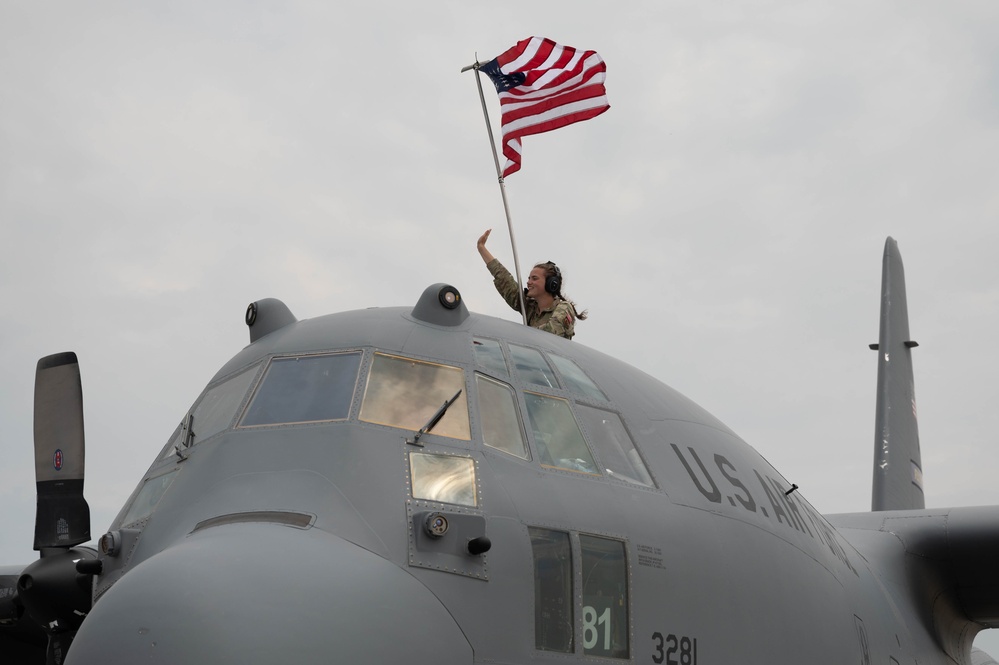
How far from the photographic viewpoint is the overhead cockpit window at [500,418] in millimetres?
5719

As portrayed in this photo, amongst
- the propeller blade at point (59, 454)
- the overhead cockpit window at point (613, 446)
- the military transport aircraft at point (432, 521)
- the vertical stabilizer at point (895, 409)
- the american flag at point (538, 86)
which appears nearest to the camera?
the military transport aircraft at point (432, 521)

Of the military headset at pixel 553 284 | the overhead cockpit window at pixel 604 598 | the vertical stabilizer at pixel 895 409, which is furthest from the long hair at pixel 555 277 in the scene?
the vertical stabilizer at pixel 895 409

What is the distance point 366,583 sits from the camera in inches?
178

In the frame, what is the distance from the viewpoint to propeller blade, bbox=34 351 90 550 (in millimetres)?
7172

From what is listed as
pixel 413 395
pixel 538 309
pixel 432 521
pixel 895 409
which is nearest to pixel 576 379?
pixel 413 395

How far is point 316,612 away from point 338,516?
2.54 ft

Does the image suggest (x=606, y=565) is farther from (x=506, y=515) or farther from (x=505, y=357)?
(x=505, y=357)

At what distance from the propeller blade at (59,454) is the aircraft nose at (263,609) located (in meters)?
2.97

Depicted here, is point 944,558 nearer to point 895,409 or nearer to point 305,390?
point 895,409

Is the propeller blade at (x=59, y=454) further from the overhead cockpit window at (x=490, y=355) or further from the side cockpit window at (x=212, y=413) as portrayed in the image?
the overhead cockpit window at (x=490, y=355)

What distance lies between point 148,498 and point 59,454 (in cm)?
163

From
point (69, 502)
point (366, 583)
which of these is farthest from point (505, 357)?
point (69, 502)

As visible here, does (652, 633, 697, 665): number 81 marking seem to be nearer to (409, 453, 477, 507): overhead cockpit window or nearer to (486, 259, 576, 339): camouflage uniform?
(409, 453, 477, 507): overhead cockpit window

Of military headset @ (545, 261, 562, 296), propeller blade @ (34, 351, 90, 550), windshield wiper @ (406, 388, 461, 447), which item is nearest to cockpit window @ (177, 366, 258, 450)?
windshield wiper @ (406, 388, 461, 447)
